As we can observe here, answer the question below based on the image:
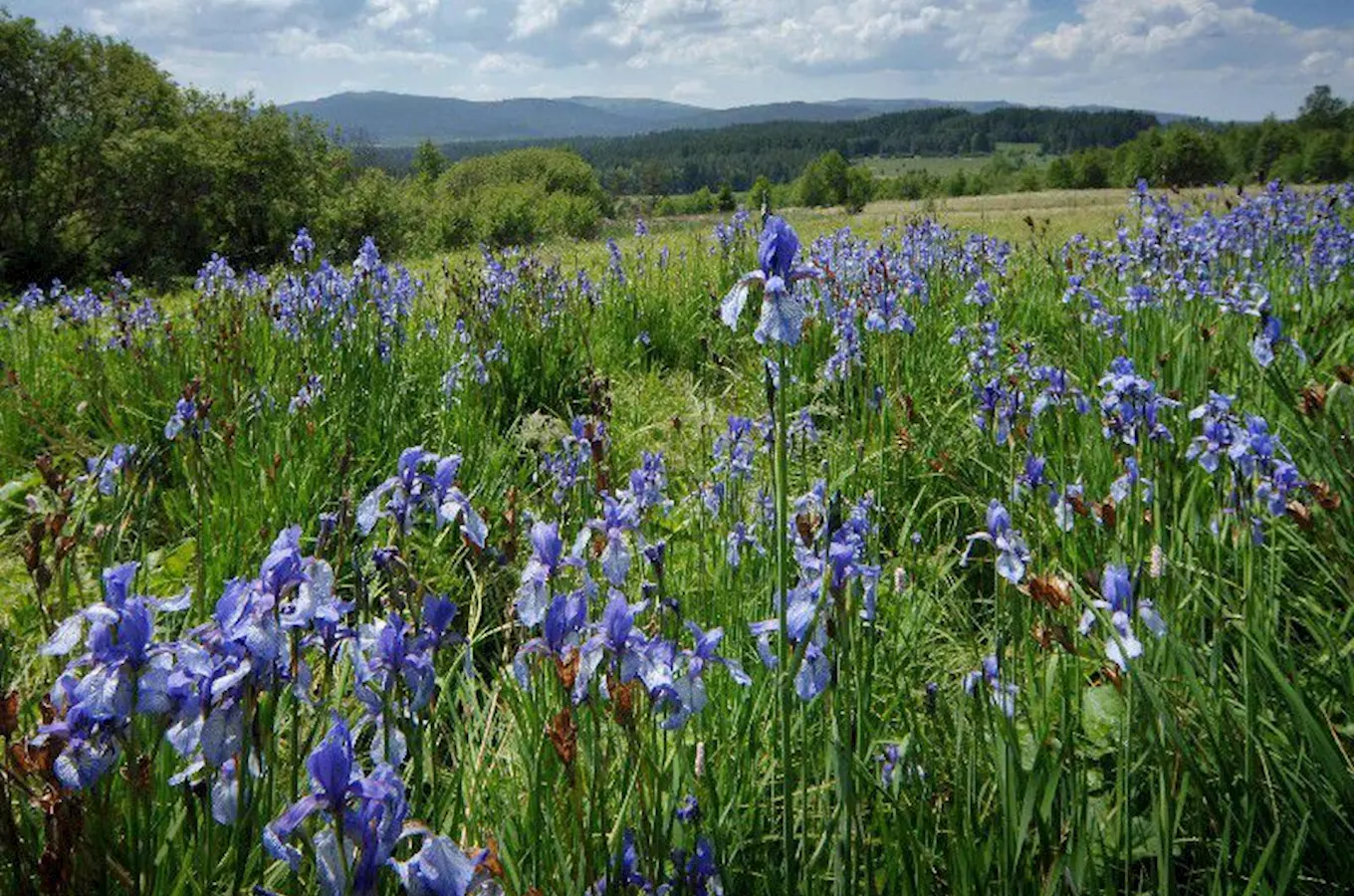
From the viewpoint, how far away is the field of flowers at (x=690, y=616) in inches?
57.1

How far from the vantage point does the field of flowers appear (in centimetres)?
145

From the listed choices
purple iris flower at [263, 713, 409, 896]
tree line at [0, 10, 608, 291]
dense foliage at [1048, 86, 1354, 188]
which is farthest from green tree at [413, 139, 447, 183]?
purple iris flower at [263, 713, 409, 896]

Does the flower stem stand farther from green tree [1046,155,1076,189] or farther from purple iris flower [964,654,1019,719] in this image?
green tree [1046,155,1076,189]

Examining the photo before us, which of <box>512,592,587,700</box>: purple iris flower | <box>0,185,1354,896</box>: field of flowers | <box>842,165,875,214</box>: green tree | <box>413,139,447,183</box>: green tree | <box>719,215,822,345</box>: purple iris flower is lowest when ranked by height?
<box>0,185,1354,896</box>: field of flowers

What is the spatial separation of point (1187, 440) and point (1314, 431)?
1.30 ft

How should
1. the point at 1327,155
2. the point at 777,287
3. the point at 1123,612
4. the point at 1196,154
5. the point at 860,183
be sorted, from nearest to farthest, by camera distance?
1. the point at 777,287
2. the point at 1123,612
3. the point at 1327,155
4. the point at 1196,154
5. the point at 860,183

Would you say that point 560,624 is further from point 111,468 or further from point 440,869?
point 111,468

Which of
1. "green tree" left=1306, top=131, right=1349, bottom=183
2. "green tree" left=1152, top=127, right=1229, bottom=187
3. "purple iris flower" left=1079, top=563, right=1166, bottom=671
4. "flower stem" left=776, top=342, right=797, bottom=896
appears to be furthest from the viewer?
"green tree" left=1152, top=127, right=1229, bottom=187

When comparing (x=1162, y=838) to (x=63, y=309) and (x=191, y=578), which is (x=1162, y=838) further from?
(x=63, y=309)

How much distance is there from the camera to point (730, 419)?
131 inches

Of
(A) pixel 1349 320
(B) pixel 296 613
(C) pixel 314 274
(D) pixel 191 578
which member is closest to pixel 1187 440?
(A) pixel 1349 320

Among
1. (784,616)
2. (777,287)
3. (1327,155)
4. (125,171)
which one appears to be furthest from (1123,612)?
(1327,155)

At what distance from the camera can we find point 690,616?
281cm

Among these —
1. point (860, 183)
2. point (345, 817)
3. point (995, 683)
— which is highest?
point (860, 183)
